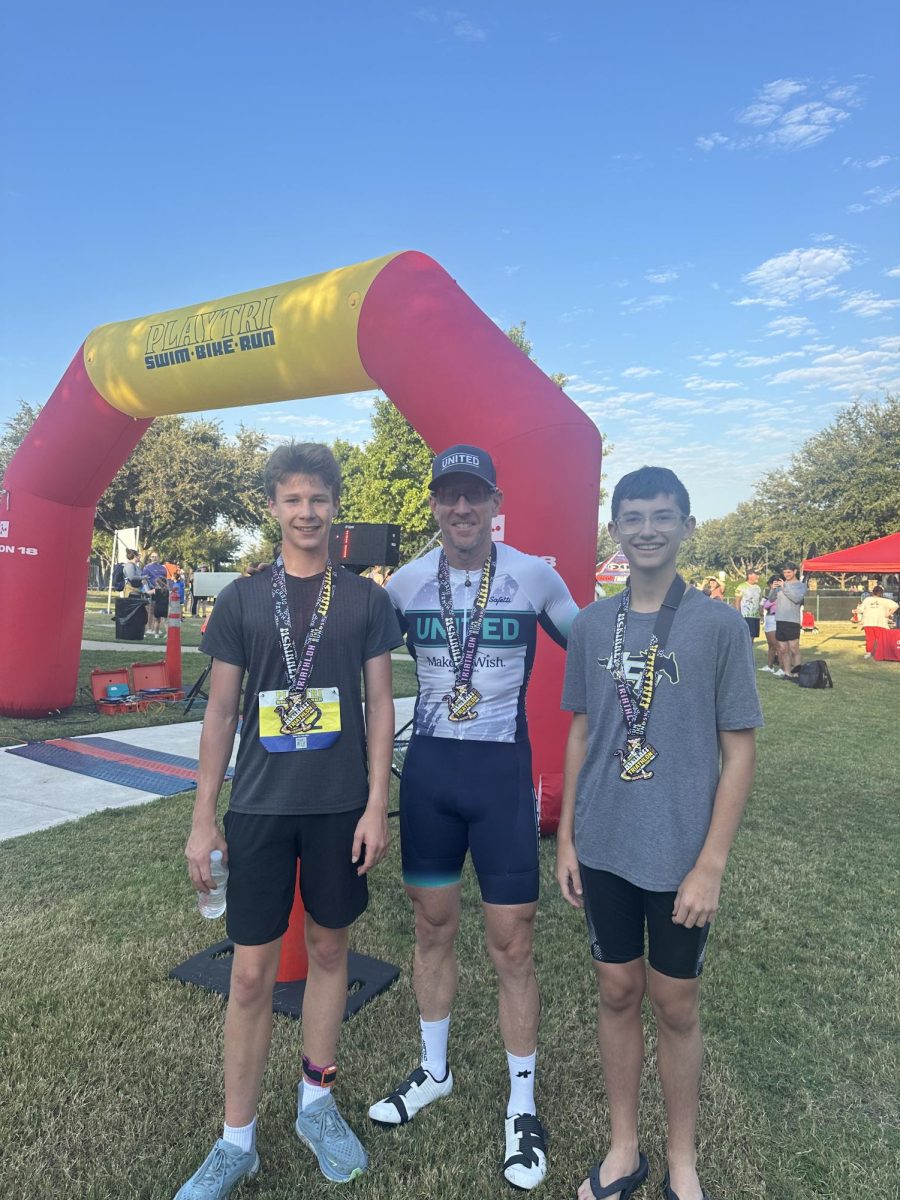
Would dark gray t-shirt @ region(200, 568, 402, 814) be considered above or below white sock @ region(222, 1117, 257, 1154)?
above

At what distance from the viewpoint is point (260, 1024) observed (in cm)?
223

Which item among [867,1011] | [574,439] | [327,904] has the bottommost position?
[867,1011]

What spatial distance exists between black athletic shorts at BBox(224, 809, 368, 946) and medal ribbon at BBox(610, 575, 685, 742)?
0.86m

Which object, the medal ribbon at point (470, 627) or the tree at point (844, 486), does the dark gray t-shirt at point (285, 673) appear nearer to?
the medal ribbon at point (470, 627)

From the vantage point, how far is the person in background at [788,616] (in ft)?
43.5

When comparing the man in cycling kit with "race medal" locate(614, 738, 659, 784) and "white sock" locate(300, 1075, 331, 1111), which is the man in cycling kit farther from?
"race medal" locate(614, 738, 659, 784)

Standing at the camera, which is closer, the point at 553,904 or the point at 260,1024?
the point at 260,1024

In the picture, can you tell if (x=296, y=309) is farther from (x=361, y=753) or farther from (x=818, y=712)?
(x=818, y=712)

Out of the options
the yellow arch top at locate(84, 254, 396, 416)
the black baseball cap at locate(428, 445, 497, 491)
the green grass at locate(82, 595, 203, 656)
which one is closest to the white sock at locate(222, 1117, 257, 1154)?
the black baseball cap at locate(428, 445, 497, 491)

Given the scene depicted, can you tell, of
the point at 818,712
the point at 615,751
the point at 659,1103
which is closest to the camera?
the point at 615,751

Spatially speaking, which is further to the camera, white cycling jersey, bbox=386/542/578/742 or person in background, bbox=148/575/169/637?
person in background, bbox=148/575/169/637

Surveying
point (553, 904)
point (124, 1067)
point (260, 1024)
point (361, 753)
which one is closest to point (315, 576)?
point (361, 753)

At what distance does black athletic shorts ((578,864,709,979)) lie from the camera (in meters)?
1.98

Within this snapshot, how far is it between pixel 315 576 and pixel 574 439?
3.16 m
